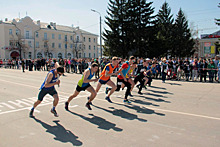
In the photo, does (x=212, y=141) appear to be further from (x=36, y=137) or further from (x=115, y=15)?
(x=115, y=15)

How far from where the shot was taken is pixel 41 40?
64312 mm

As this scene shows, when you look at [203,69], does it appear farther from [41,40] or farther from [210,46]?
[210,46]

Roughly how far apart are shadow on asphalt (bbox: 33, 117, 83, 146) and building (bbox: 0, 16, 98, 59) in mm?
54510

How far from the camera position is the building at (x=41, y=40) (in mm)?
55875

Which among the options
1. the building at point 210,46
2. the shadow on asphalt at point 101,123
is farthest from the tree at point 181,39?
the shadow on asphalt at point 101,123

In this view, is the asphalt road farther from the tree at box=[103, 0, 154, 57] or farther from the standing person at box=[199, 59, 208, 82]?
the tree at box=[103, 0, 154, 57]

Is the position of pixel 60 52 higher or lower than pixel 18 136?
higher

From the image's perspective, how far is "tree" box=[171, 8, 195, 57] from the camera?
43.0 metres

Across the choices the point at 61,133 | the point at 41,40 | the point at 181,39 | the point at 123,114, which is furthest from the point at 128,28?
the point at 41,40

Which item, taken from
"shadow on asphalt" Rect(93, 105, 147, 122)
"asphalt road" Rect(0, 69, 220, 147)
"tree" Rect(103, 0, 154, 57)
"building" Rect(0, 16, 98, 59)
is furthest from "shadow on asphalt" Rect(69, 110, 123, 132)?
"building" Rect(0, 16, 98, 59)

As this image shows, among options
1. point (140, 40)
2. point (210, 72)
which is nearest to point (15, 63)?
point (140, 40)

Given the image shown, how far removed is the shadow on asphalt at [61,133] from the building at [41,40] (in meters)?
54.5

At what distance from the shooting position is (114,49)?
106ft

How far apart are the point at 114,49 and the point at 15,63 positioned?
17.9m
